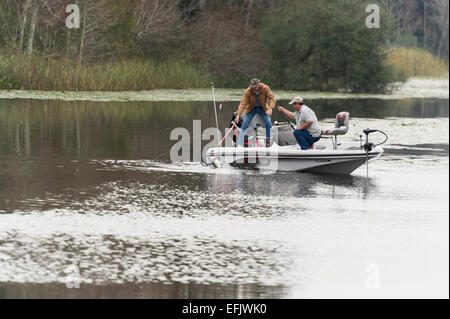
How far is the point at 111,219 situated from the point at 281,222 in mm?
2113

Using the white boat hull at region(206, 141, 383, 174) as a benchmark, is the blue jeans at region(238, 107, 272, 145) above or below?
above

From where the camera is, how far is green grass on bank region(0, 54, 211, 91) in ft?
123

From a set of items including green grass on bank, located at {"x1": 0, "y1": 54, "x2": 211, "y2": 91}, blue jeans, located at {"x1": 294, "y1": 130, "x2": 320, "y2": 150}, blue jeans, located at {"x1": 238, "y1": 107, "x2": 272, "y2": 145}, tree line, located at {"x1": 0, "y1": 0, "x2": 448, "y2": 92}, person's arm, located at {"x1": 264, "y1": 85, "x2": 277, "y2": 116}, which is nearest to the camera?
blue jeans, located at {"x1": 294, "y1": 130, "x2": 320, "y2": 150}

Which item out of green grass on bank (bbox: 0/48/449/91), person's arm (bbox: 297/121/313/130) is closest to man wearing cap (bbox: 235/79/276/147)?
person's arm (bbox: 297/121/313/130)

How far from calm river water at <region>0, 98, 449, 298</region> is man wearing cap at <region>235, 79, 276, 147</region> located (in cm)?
111

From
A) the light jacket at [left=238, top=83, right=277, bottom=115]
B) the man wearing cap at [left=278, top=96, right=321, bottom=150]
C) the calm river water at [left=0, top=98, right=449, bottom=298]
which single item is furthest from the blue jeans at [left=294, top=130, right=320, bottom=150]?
the light jacket at [left=238, top=83, right=277, bottom=115]

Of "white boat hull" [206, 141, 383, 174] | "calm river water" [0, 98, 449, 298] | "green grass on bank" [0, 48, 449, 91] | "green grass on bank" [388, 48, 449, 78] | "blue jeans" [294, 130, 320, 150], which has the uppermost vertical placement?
"green grass on bank" [388, 48, 449, 78]

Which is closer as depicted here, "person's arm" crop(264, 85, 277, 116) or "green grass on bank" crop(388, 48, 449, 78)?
"person's arm" crop(264, 85, 277, 116)

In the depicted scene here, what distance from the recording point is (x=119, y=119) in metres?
28.7

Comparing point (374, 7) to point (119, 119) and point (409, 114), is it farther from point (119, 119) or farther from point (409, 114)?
point (119, 119)

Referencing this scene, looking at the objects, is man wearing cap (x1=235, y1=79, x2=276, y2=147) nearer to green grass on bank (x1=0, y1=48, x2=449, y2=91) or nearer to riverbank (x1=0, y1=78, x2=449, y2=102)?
riverbank (x1=0, y1=78, x2=449, y2=102)

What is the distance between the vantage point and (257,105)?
18.8m

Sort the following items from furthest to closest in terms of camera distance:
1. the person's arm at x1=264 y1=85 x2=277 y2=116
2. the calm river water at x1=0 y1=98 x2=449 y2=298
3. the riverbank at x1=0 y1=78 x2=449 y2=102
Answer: the riverbank at x1=0 y1=78 x2=449 y2=102, the person's arm at x1=264 y1=85 x2=277 y2=116, the calm river water at x1=0 y1=98 x2=449 y2=298

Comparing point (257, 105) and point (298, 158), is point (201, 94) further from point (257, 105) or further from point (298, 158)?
point (298, 158)
